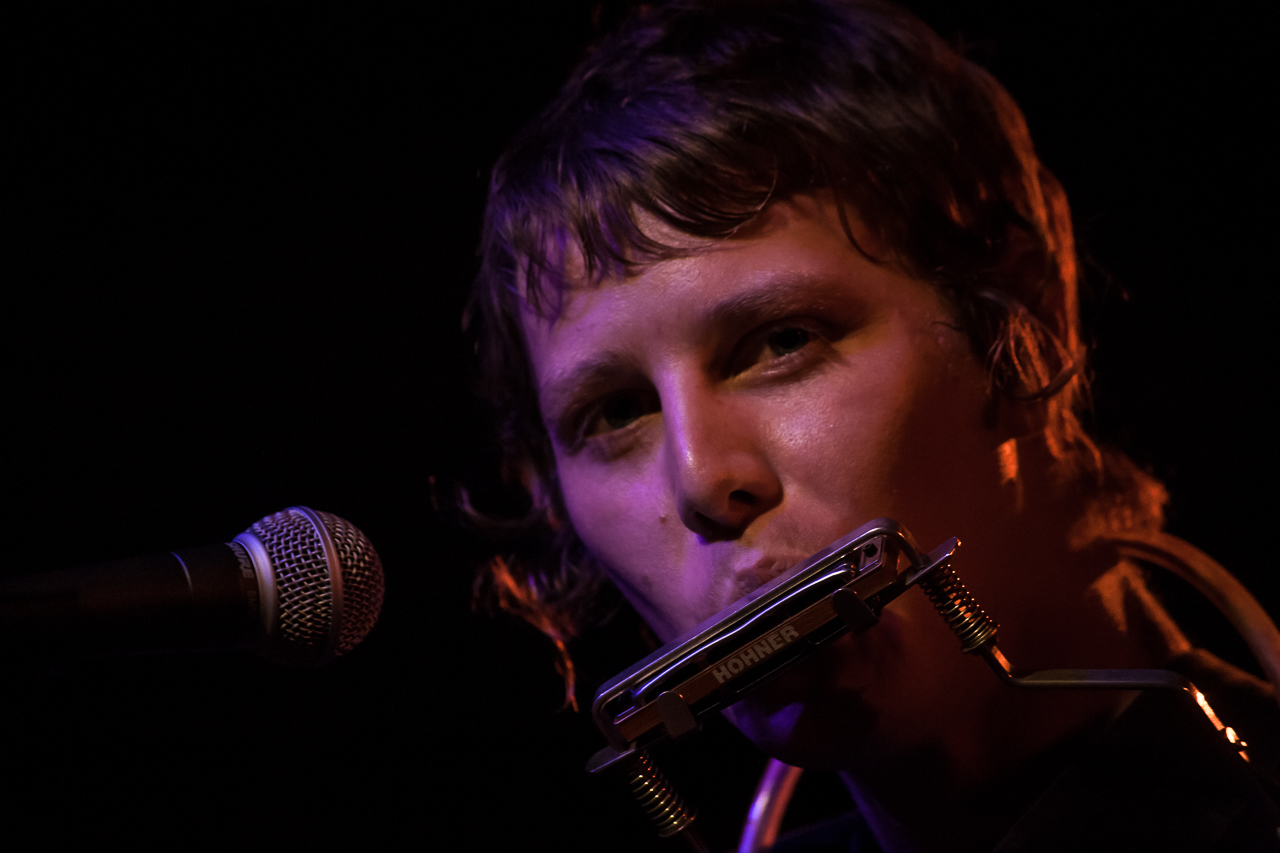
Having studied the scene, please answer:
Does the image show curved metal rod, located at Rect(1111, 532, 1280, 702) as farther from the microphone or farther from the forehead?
the microphone

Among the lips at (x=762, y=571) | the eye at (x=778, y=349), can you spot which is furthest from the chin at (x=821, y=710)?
the eye at (x=778, y=349)

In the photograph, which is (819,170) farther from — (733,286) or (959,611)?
(959,611)

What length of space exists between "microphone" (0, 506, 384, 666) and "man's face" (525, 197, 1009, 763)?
473 millimetres

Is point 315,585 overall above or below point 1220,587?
above

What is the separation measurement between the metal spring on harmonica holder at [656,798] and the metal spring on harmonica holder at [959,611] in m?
0.44

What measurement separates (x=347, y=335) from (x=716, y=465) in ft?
3.70

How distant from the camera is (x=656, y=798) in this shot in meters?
1.21

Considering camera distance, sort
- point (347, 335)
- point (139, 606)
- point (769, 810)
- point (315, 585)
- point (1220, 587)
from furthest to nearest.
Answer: point (347, 335) < point (769, 810) < point (1220, 587) < point (315, 585) < point (139, 606)

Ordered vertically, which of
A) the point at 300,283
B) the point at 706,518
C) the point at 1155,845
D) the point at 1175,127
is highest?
the point at 300,283

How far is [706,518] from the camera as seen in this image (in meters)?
1.34

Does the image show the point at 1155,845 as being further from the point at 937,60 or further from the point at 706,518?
the point at 937,60

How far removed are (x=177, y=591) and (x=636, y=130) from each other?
104 cm

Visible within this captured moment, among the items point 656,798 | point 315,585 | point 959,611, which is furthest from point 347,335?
point 959,611

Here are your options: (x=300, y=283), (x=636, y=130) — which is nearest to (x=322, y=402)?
(x=300, y=283)
